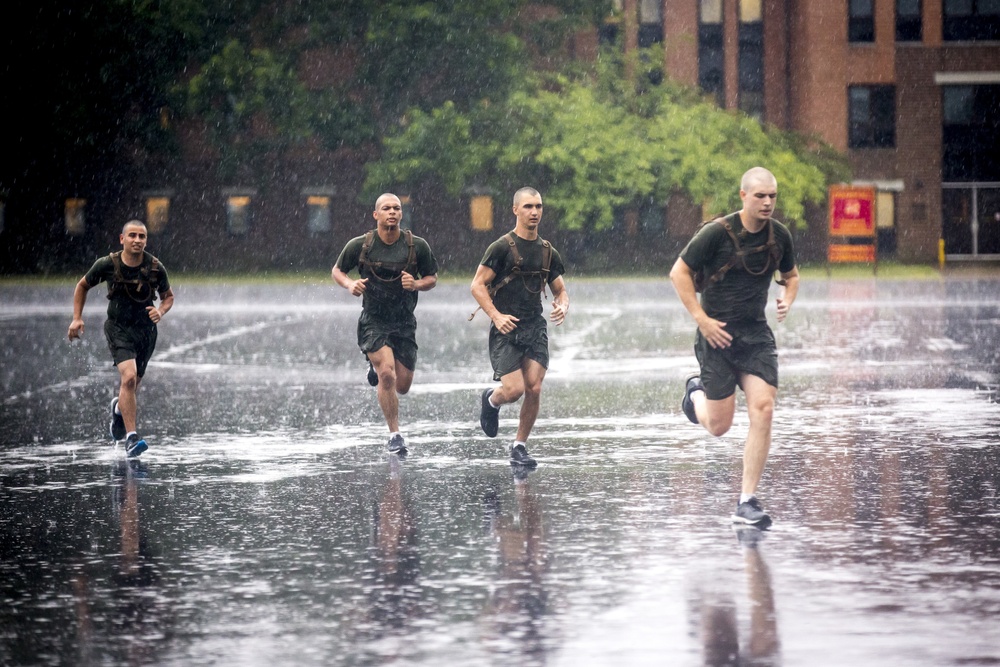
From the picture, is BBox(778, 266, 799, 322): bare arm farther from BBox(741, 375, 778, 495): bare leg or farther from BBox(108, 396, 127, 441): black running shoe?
BBox(108, 396, 127, 441): black running shoe

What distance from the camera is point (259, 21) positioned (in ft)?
178

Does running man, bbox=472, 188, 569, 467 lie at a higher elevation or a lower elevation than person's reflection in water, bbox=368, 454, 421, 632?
higher

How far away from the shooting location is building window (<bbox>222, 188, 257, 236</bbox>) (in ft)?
200

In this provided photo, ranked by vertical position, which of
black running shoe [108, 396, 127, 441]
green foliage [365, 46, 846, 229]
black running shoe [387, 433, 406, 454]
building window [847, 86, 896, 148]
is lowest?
black running shoe [387, 433, 406, 454]

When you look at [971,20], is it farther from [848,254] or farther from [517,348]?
[517,348]

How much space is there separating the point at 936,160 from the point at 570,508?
51861 mm

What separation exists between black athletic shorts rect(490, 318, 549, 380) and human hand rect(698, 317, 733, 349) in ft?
7.99

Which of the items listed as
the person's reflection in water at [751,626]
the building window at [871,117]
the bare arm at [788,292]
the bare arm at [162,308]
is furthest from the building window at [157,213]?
the person's reflection in water at [751,626]

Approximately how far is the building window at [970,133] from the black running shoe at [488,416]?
163ft

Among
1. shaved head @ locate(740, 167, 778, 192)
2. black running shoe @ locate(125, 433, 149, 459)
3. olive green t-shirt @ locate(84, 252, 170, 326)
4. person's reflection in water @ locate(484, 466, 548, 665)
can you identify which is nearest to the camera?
person's reflection in water @ locate(484, 466, 548, 665)

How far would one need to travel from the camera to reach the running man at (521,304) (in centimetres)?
1129

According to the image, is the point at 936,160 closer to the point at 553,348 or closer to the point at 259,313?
the point at 259,313

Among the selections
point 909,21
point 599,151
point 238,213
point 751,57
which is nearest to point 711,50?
point 751,57

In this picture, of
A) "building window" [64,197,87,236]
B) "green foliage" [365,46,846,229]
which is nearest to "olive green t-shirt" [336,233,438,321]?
"green foliage" [365,46,846,229]
